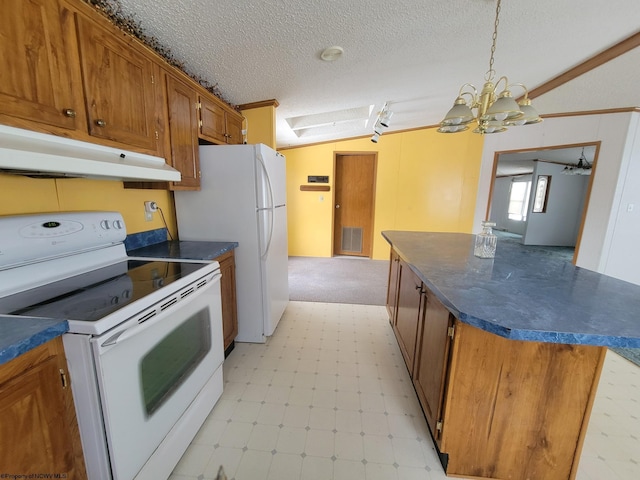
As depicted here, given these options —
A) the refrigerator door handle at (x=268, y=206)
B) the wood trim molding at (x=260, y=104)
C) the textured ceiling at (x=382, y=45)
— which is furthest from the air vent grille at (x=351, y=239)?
the refrigerator door handle at (x=268, y=206)

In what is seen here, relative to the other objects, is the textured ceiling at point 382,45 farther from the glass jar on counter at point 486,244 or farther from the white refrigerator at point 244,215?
the glass jar on counter at point 486,244

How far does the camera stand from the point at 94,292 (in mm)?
1048

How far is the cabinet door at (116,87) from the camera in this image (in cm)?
113

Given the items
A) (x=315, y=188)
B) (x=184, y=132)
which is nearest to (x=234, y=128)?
(x=184, y=132)

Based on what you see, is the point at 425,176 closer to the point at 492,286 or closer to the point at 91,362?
the point at 492,286

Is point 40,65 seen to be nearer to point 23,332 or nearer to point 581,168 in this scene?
point 23,332

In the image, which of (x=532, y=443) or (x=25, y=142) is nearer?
(x=25, y=142)

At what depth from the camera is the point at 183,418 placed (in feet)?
4.15

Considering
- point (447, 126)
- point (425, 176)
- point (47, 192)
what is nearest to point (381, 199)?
point (425, 176)

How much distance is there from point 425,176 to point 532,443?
167 inches

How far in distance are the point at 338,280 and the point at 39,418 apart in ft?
10.9

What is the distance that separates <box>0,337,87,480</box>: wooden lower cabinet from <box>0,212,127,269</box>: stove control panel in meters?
0.50

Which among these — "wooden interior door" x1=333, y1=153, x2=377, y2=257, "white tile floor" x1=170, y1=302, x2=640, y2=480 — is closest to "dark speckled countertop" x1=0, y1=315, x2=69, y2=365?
"white tile floor" x1=170, y1=302, x2=640, y2=480

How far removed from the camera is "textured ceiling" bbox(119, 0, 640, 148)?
1445mm
